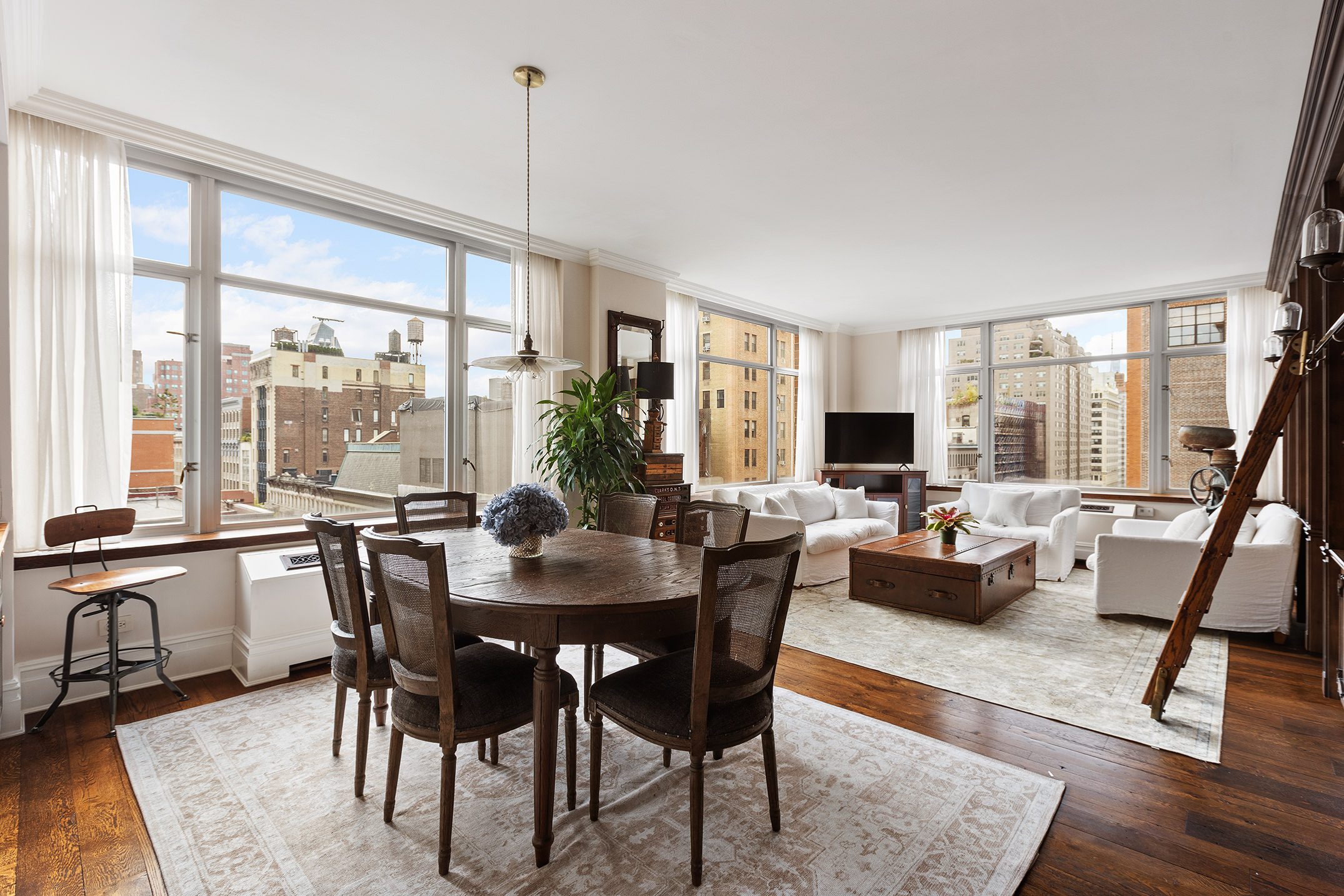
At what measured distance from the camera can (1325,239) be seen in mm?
2322

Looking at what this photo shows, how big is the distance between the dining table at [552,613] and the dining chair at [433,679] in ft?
0.20

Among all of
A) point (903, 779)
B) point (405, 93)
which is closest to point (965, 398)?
point (903, 779)

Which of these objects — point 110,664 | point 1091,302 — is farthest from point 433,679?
point 1091,302

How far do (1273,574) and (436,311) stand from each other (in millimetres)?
5600

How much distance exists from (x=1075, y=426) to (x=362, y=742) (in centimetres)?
741

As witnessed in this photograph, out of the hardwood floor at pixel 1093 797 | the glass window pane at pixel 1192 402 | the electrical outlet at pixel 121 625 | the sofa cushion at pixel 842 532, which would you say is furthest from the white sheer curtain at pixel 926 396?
the electrical outlet at pixel 121 625

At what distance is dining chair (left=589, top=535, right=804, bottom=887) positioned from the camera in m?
1.75

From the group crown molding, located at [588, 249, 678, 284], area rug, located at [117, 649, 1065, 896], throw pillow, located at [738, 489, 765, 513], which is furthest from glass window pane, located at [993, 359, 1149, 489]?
area rug, located at [117, 649, 1065, 896]

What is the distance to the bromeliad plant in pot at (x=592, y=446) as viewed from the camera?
4520 mm

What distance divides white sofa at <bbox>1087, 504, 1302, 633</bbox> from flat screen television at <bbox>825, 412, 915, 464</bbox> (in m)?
3.18

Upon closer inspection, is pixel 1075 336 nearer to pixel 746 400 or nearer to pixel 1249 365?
pixel 1249 365

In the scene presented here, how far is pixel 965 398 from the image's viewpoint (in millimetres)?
7707

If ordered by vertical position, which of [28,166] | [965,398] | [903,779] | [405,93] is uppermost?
[405,93]

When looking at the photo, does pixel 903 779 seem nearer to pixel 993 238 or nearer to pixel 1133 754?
pixel 1133 754
